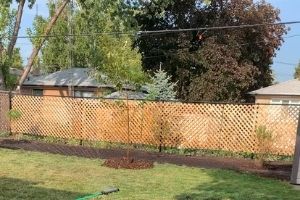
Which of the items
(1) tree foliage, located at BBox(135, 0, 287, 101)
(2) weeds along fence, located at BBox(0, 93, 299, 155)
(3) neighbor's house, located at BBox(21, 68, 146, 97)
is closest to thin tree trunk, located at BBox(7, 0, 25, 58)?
(2) weeds along fence, located at BBox(0, 93, 299, 155)

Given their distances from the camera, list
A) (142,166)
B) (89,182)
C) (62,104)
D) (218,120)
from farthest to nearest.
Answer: (62,104), (218,120), (142,166), (89,182)

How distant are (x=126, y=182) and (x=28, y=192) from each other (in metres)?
1.92

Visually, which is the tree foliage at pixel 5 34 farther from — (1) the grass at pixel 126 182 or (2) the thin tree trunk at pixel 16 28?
(1) the grass at pixel 126 182

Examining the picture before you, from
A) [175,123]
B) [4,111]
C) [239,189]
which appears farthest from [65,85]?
[239,189]

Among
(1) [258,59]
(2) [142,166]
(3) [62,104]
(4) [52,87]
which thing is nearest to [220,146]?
(2) [142,166]

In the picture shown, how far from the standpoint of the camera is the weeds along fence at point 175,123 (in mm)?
13609

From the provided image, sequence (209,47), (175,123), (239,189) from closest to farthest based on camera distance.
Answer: (239,189) → (175,123) → (209,47)

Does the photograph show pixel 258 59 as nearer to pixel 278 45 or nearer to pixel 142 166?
pixel 278 45

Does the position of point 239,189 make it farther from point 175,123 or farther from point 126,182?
point 175,123

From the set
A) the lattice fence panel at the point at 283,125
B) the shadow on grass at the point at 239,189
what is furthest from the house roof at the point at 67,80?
the shadow on grass at the point at 239,189

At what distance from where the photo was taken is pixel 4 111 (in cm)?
1738

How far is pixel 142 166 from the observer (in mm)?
10867

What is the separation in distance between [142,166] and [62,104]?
6530 mm

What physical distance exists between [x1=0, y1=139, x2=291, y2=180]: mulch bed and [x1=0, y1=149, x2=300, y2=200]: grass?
76cm
